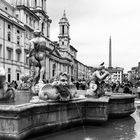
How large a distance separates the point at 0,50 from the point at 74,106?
34.4 m

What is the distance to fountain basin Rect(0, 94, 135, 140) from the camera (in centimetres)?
450

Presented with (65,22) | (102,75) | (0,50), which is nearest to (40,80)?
(102,75)

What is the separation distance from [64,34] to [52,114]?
9646cm

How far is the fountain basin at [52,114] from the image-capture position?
177 inches

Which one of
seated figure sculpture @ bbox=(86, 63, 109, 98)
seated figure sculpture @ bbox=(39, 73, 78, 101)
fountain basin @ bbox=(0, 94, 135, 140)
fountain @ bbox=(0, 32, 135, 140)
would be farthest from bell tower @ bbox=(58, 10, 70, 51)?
seated figure sculpture @ bbox=(39, 73, 78, 101)

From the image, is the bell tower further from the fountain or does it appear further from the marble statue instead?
the marble statue

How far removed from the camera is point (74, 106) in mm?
6258

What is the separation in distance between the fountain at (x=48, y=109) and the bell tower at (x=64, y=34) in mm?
92731

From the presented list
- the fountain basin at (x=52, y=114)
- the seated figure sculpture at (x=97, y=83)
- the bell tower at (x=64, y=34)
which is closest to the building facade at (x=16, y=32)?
the fountain basin at (x=52, y=114)

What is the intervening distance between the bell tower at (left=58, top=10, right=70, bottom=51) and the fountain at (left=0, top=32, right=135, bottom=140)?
92731mm

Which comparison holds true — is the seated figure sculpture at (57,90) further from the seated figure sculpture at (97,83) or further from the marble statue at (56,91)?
the seated figure sculpture at (97,83)

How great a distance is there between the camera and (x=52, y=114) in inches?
219

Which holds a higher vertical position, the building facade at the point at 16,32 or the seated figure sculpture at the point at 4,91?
the building facade at the point at 16,32

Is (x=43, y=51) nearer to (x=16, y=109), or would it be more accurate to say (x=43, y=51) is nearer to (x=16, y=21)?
(x=16, y=109)
